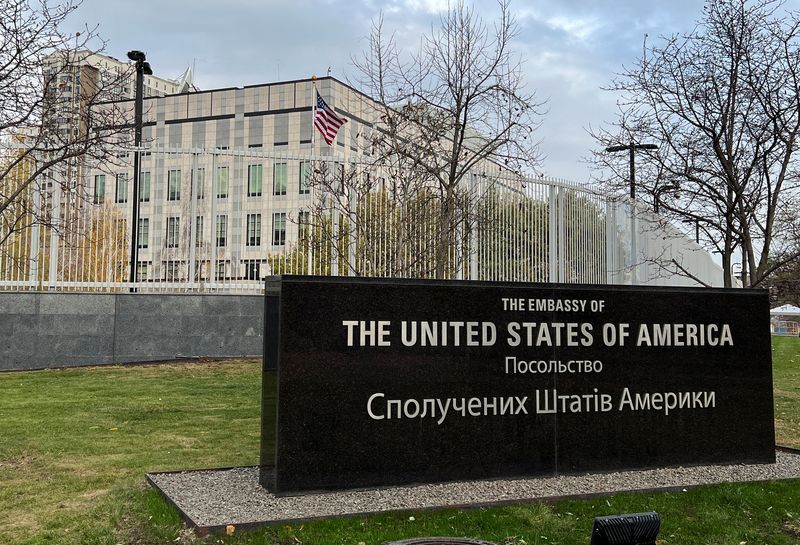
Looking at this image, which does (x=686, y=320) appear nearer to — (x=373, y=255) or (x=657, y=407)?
(x=657, y=407)

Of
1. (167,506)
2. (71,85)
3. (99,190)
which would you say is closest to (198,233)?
(99,190)

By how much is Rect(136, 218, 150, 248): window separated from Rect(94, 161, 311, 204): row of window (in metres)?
0.53

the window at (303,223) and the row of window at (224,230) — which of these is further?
the window at (303,223)

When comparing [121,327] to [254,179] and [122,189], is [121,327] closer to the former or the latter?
[122,189]

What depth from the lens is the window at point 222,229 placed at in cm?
1593

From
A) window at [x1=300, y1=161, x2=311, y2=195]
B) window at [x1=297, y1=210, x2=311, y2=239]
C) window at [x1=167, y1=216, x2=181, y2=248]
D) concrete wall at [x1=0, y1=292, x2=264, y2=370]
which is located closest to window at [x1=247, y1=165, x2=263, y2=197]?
window at [x1=300, y1=161, x2=311, y2=195]

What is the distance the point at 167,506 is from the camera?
18.3 ft

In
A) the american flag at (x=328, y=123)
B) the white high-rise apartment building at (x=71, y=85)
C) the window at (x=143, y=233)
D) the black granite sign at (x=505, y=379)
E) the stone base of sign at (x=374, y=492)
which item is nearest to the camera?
the stone base of sign at (x=374, y=492)

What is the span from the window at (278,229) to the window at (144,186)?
103 inches

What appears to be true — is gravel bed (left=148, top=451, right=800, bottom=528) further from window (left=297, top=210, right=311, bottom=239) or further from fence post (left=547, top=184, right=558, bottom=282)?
fence post (left=547, top=184, right=558, bottom=282)

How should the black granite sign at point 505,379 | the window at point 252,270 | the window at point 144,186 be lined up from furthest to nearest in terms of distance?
the window at point 252,270, the window at point 144,186, the black granite sign at point 505,379

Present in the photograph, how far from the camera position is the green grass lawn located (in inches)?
200

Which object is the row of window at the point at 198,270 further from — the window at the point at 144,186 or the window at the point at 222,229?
the window at the point at 144,186

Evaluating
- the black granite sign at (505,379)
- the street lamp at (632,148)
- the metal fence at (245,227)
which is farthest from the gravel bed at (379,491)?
the metal fence at (245,227)
